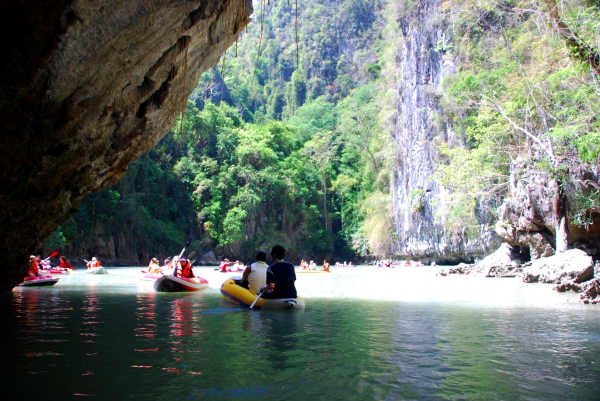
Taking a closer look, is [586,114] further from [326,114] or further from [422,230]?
[326,114]

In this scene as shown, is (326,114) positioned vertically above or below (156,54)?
above

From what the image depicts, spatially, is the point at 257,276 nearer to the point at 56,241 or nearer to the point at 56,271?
the point at 56,271

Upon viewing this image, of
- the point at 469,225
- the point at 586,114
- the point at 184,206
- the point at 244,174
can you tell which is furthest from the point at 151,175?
the point at 586,114

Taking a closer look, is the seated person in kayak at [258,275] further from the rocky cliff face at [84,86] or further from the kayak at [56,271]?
the kayak at [56,271]

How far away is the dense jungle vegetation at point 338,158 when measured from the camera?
58.3 feet

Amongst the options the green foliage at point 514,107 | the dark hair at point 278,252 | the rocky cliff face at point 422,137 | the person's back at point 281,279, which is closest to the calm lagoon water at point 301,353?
the person's back at point 281,279

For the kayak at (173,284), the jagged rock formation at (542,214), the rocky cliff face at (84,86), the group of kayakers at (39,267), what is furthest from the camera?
the jagged rock formation at (542,214)

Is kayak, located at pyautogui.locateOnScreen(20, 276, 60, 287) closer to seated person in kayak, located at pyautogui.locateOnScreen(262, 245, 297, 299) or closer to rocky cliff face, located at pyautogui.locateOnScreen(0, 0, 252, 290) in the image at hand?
rocky cliff face, located at pyautogui.locateOnScreen(0, 0, 252, 290)

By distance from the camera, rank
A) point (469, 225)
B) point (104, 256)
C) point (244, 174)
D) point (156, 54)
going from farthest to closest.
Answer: point (244, 174) → point (104, 256) → point (469, 225) → point (156, 54)

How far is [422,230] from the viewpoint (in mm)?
29406

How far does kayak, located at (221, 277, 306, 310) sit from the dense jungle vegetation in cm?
907

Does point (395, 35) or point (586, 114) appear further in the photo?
point (395, 35)

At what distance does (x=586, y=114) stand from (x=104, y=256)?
84.7 ft

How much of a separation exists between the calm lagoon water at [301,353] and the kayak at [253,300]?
0.20 meters
